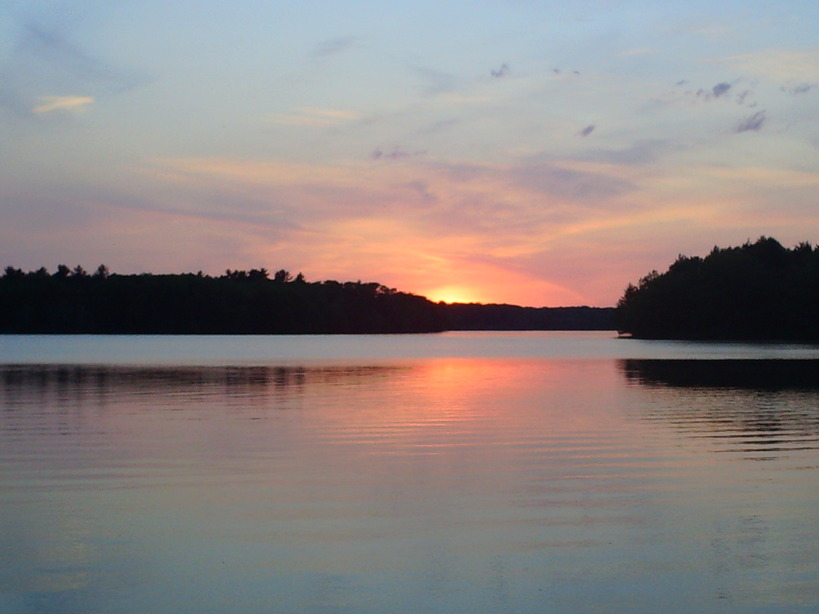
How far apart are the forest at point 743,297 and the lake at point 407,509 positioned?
81.0m

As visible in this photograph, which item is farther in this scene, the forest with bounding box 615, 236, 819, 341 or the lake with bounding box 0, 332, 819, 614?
the forest with bounding box 615, 236, 819, 341

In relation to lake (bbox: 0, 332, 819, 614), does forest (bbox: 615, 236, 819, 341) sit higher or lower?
higher

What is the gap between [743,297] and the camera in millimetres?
99500

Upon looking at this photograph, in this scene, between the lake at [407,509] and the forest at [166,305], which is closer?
the lake at [407,509]

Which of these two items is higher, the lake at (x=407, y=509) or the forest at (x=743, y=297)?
the forest at (x=743, y=297)

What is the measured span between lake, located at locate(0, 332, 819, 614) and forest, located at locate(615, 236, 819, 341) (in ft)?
266

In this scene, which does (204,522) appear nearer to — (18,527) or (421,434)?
(18,527)

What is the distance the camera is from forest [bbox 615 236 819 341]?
9458cm

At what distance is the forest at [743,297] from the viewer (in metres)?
94.6

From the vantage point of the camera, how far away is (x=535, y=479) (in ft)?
36.7

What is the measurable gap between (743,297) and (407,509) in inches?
3821

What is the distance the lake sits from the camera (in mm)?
6559

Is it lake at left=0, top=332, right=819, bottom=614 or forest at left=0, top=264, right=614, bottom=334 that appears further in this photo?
forest at left=0, top=264, right=614, bottom=334

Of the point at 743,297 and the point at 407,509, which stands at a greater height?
the point at 743,297
